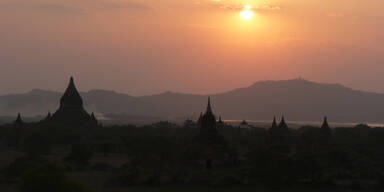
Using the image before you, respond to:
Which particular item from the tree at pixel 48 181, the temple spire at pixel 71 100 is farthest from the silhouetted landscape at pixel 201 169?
the temple spire at pixel 71 100

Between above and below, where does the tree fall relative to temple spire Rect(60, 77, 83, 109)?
below

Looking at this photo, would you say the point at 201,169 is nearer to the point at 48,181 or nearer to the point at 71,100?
the point at 48,181

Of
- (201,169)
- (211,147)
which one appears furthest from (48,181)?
(211,147)

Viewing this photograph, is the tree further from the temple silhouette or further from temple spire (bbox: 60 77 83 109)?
temple spire (bbox: 60 77 83 109)

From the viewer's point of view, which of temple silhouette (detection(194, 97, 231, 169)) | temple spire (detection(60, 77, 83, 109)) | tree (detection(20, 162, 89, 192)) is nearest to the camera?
tree (detection(20, 162, 89, 192))

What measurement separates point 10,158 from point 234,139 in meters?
31.2

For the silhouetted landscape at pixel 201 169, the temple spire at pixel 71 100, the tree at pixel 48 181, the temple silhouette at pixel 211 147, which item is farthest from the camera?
the temple spire at pixel 71 100

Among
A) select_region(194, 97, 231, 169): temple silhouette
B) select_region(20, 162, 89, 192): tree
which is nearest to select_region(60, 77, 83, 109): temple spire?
select_region(194, 97, 231, 169): temple silhouette

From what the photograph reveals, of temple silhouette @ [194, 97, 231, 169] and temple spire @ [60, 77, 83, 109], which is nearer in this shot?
temple silhouette @ [194, 97, 231, 169]

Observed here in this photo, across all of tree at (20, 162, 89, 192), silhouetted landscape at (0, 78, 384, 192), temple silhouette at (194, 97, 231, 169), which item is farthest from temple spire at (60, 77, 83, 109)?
tree at (20, 162, 89, 192)

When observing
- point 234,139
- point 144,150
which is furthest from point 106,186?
point 234,139

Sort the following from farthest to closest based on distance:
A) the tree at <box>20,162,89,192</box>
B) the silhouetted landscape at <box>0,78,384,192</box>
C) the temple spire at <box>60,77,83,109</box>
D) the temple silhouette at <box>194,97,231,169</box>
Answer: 1. the temple spire at <box>60,77,83,109</box>
2. the temple silhouette at <box>194,97,231,169</box>
3. the silhouetted landscape at <box>0,78,384,192</box>
4. the tree at <box>20,162,89,192</box>

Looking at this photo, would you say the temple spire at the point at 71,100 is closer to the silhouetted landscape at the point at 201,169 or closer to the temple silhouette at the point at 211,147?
the silhouetted landscape at the point at 201,169

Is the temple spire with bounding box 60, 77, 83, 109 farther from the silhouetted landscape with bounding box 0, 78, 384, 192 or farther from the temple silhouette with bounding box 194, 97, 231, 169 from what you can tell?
the temple silhouette with bounding box 194, 97, 231, 169
